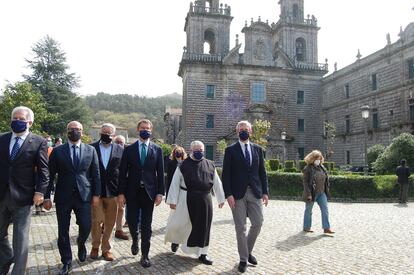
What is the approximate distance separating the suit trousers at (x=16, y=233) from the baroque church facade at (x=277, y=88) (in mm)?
32267

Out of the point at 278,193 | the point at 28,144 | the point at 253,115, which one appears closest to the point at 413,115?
the point at 253,115

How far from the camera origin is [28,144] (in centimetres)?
492

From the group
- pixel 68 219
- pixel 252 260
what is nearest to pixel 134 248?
pixel 68 219

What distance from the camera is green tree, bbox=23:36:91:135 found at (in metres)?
38.4

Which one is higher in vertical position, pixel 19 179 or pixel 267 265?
pixel 19 179

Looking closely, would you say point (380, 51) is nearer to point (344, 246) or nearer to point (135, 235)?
point (344, 246)

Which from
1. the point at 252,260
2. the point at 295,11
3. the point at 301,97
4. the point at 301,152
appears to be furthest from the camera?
the point at 295,11

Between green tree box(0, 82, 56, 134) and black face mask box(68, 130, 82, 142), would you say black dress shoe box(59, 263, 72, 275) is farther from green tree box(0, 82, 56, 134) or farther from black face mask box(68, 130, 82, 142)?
green tree box(0, 82, 56, 134)

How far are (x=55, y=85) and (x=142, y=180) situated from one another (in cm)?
3751

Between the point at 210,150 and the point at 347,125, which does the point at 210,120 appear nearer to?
the point at 210,150

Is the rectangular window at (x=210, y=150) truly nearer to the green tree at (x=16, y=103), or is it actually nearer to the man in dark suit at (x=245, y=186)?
the green tree at (x=16, y=103)

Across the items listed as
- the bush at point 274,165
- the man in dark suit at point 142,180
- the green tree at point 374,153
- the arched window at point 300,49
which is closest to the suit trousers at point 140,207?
the man in dark suit at point 142,180

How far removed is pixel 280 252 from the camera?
6621 millimetres

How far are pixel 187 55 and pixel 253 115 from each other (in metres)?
9.28
